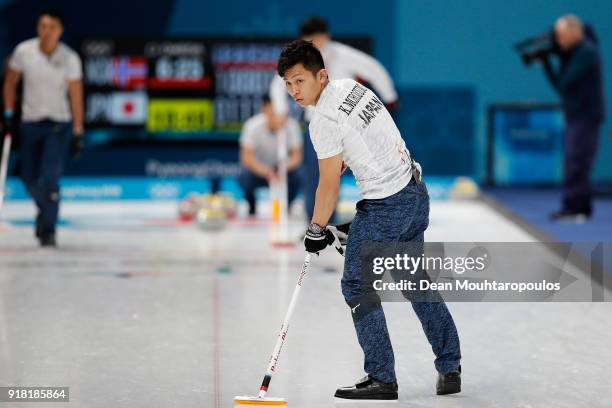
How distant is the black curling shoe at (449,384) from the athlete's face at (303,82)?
122 centimetres

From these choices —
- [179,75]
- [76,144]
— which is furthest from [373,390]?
[179,75]

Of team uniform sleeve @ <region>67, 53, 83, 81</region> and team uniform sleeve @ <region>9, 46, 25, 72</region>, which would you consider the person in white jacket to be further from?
team uniform sleeve @ <region>9, 46, 25, 72</region>

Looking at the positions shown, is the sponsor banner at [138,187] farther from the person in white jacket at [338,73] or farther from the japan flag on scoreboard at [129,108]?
the person in white jacket at [338,73]

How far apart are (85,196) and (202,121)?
67.0 inches

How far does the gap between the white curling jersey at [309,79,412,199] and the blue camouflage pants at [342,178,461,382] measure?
6 centimetres

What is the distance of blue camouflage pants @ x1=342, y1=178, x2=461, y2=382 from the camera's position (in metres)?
4.43

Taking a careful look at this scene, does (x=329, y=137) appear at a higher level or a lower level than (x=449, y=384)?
higher

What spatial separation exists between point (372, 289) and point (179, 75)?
9.18 meters

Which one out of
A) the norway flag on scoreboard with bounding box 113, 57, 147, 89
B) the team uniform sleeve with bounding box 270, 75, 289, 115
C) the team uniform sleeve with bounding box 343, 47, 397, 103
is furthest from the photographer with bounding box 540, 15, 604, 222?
the norway flag on scoreboard with bounding box 113, 57, 147, 89

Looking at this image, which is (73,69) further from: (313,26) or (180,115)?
(180,115)

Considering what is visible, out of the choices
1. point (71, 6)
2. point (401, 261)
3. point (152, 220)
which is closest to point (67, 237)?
point (152, 220)

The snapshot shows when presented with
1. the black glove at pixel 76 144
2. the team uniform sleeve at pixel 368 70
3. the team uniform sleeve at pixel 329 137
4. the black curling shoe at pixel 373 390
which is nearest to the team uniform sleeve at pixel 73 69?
the black glove at pixel 76 144

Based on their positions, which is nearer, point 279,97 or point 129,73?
point 279,97

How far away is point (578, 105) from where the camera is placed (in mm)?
10391
